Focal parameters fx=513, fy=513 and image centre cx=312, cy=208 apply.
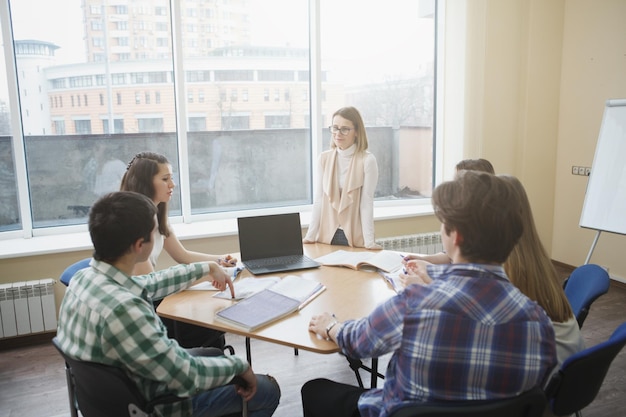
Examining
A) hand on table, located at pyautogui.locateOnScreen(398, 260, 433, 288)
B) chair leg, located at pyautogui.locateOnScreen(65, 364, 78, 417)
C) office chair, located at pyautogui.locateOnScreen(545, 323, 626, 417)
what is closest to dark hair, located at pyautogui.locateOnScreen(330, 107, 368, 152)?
hand on table, located at pyautogui.locateOnScreen(398, 260, 433, 288)

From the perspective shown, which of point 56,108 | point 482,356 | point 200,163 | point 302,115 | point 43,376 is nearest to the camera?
point 482,356

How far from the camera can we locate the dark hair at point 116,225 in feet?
5.09

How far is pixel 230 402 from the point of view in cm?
179

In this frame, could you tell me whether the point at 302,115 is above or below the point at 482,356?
above

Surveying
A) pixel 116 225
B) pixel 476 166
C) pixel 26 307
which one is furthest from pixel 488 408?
pixel 26 307

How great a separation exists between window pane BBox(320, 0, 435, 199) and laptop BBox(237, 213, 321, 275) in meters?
2.18

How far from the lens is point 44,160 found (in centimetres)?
392

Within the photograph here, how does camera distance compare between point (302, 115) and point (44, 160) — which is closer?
point (44, 160)

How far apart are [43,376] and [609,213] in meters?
4.20

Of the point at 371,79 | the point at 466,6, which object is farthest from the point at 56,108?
the point at 466,6

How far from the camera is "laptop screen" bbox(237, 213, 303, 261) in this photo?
103 inches

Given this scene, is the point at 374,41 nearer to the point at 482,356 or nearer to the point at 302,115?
the point at 302,115

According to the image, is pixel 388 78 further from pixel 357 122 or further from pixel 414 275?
pixel 414 275

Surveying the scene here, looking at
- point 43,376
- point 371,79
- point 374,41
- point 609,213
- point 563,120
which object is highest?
point 374,41
